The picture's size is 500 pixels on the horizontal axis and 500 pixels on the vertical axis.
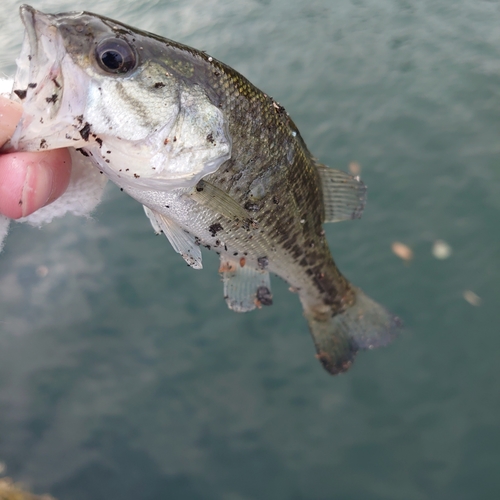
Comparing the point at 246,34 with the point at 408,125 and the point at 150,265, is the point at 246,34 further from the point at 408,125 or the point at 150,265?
the point at 150,265

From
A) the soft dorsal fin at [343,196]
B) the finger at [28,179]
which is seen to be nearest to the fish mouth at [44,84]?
the finger at [28,179]

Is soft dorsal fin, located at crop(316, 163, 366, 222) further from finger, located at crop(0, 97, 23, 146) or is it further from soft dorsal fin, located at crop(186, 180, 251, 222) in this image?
finger, located at crop(0, 97, 23, 146)

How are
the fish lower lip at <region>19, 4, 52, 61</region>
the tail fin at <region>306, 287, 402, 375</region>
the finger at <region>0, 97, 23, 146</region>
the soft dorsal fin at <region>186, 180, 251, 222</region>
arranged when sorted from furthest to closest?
1. the tail fin at <region>306, 287, 402, 375</region>
2. the soft dorsal fin at <region>186, 180, 251, 222</region>
3. the finger at <region>0, 97, 23, 146</region>
4. the fish lower lip at <region>19, 4, 52, 61</region>

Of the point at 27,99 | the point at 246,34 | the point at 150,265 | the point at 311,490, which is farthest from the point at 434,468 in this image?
the point at 246,34

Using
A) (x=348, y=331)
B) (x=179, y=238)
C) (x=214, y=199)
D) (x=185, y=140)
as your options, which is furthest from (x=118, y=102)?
(x=348, y=331)

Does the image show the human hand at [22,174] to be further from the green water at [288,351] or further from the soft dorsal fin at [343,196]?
the green water at [288,351]

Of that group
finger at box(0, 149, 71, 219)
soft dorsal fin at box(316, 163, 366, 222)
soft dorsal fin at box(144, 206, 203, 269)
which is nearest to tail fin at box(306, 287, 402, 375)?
soft dorsal fin at box(316, 163, 366, 222)
